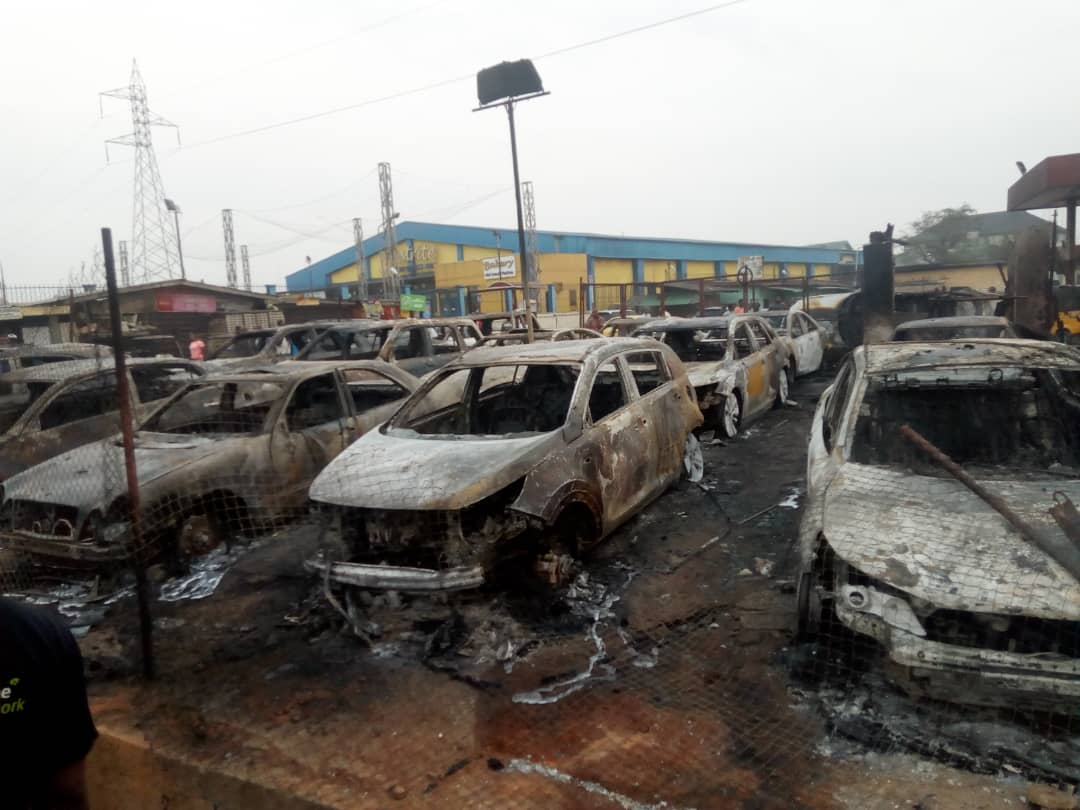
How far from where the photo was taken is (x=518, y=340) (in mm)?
12641

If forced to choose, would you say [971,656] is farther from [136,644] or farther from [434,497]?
[136,644]

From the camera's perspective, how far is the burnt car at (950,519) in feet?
10.1

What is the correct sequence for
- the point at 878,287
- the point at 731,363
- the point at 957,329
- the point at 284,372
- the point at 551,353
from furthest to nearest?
1. the point at 878,287
2. the point at 957,329
3. the point at 731,363
4. the point at 284,372
5. the point at 551,353

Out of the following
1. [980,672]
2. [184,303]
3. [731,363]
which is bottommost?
[980,672]

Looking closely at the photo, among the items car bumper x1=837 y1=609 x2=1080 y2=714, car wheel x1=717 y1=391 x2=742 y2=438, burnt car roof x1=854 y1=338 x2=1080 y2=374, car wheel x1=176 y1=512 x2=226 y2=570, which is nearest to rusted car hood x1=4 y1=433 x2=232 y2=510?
car wheel x1=176 y1=512 x2=226 y2=570

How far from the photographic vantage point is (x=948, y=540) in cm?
349

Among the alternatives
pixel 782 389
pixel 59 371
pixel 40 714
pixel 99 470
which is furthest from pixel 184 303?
pixel 40 714

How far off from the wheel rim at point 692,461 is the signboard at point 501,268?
30752 mm

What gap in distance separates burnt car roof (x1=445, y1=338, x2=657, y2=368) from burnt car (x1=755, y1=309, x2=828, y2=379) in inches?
244

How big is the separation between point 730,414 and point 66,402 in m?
7.20

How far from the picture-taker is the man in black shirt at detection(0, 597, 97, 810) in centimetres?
151

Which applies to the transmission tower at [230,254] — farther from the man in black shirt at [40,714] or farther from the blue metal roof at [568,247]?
the man in black shirt at [40,714]

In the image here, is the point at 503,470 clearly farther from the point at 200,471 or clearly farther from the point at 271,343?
the point at 271,343

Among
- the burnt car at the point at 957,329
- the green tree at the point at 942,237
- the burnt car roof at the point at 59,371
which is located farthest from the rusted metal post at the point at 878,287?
the green tree at the point at 942,237
